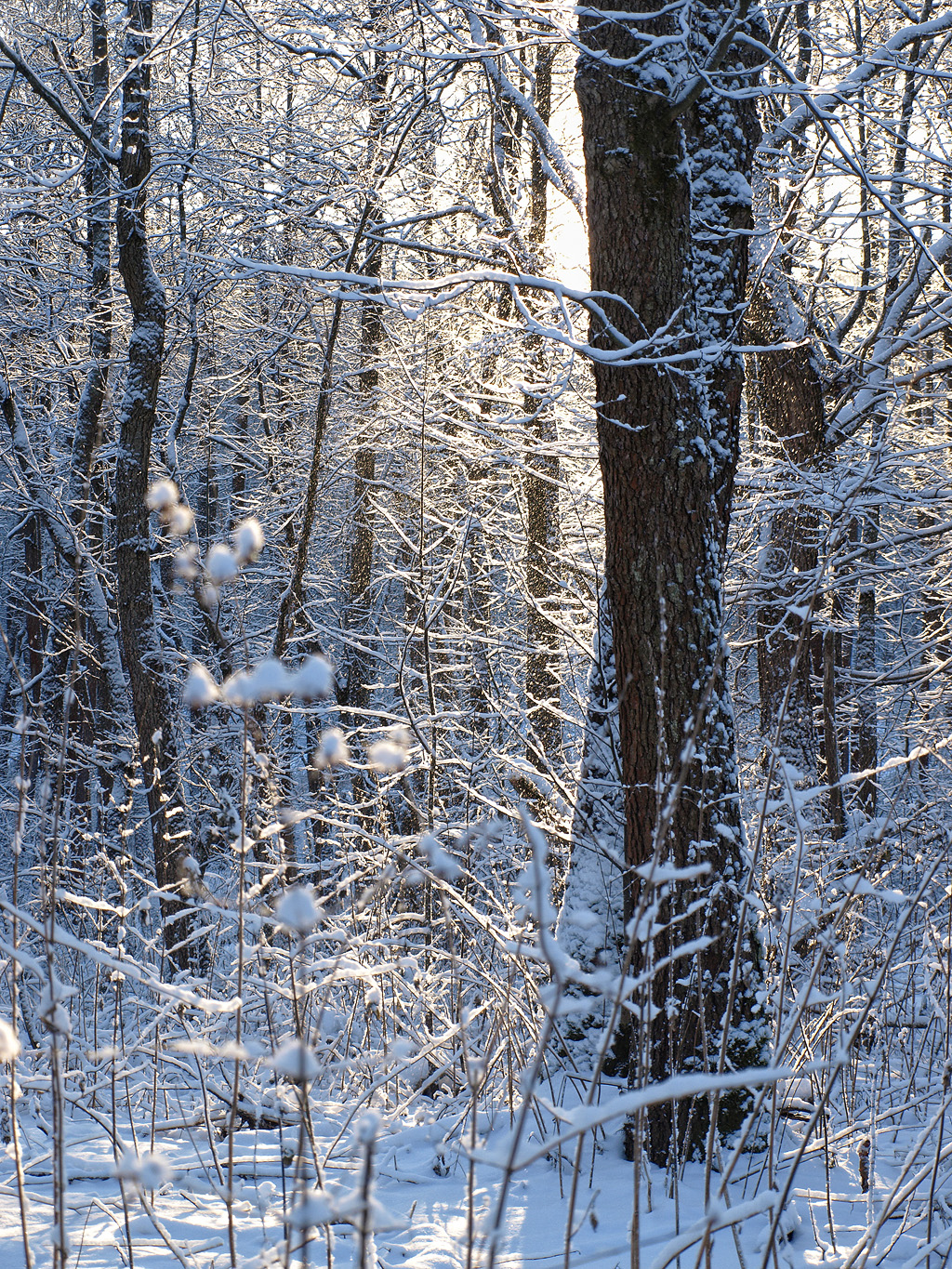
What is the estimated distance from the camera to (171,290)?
9039 millimetres

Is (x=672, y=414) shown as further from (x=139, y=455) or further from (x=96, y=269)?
(x=96, y=269)

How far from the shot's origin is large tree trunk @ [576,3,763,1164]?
2.93 metres

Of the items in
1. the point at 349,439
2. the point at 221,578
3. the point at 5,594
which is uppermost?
the point at 349,439

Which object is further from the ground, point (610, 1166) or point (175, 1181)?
point (175, 1181)

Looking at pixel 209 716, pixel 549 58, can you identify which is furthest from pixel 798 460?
pixel 209 716

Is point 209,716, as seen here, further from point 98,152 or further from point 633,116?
point 633,116

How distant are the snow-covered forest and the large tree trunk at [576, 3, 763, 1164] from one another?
0.05ft

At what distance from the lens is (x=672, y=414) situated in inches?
121

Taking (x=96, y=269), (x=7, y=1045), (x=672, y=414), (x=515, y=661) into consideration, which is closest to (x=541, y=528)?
(x=515, y=661)

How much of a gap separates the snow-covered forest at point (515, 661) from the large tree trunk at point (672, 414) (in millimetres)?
16

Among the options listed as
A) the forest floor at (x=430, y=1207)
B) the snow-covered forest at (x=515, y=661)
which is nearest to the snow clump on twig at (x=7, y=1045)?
the snow-covered forest at (x=515, y=661)

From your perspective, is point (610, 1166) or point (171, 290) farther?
point (171, 290)

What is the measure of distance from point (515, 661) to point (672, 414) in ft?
16.4

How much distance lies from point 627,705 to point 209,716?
10.0m
